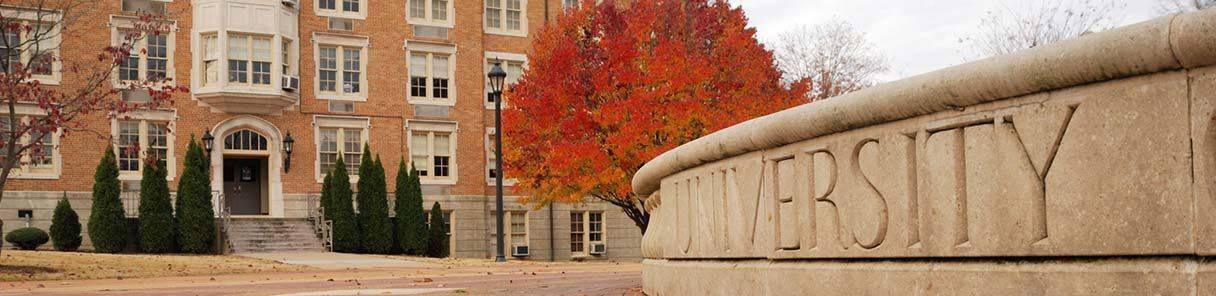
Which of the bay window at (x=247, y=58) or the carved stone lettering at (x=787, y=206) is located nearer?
the carved stone lettering at (x=787, y=206)

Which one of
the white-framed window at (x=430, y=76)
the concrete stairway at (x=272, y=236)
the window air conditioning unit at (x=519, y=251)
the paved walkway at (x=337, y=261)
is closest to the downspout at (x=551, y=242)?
the window air conditioning unit at (x=519, y=251)

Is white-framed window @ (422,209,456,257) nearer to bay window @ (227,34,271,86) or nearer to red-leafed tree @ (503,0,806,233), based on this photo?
bay window @ (227,34,271,86)

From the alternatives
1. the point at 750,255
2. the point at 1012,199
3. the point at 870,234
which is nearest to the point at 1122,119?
the point at 1012,199

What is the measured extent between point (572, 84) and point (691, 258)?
19035 millimetres

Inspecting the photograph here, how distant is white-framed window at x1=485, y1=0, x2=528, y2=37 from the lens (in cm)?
3778

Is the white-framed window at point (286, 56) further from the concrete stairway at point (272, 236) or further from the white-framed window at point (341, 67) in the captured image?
the concrete stairway at point (272, 236)

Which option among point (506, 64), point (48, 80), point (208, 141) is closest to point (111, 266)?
point (208, 141)

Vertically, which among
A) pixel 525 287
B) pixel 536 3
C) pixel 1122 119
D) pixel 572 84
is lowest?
pixel 525 287

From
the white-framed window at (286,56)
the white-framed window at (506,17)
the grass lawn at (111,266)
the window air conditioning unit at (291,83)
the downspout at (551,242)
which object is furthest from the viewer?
the downspout at (551,242)

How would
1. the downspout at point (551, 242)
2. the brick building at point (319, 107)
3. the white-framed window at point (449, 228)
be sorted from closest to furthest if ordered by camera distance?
the brick building at point (319, 107), the white-framed window at point (449, 228), the downspout at point (551, 242)

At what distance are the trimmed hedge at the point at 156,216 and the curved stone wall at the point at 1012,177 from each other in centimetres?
2634

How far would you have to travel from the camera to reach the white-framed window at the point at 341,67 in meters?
35.2

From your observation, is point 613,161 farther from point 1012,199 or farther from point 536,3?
point 1012,199

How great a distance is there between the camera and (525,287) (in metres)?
13.3
